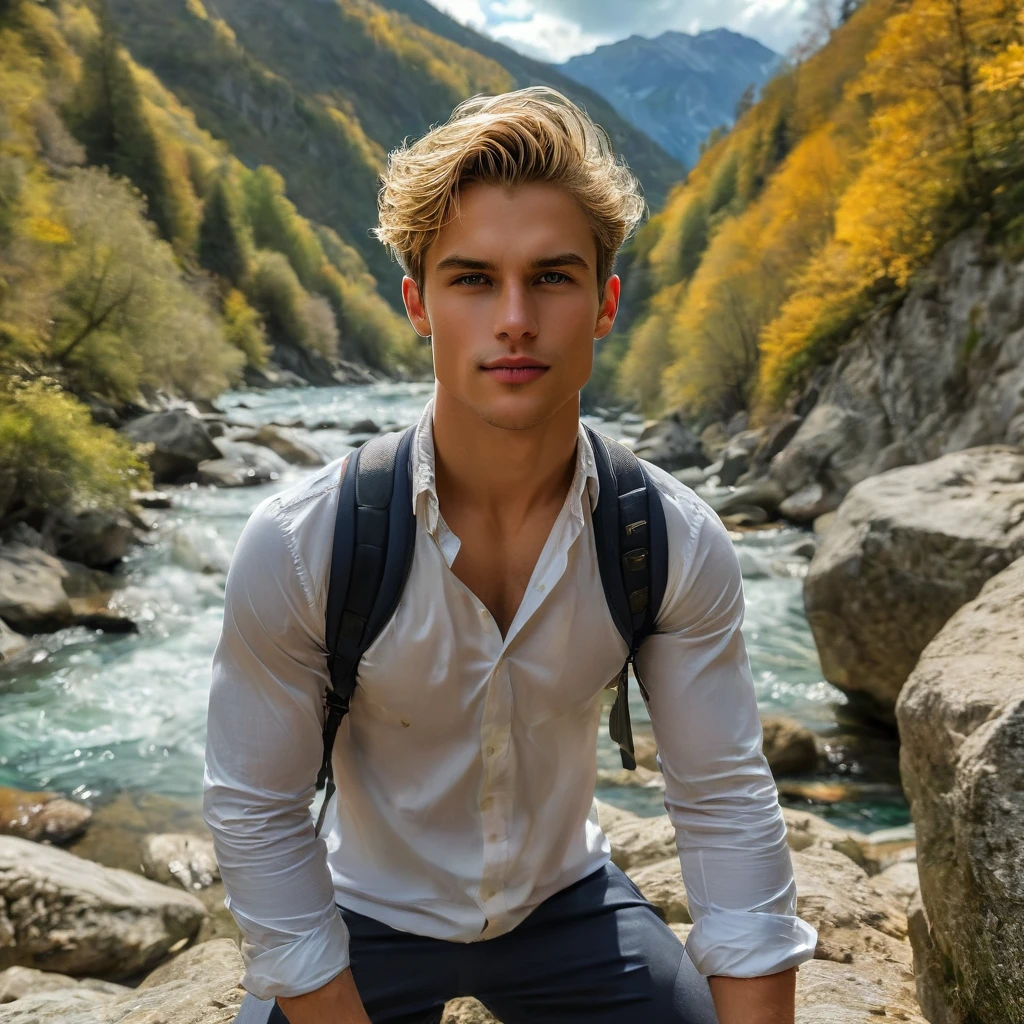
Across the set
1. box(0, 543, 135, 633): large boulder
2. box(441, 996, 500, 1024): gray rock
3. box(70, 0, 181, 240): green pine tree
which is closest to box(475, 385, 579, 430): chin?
box(441, 996, 500, 1024): gray rock

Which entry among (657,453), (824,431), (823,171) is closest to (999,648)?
(824,431)

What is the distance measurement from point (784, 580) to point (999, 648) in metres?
9.40

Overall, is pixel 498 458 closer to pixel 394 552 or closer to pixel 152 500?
pixel 394 552

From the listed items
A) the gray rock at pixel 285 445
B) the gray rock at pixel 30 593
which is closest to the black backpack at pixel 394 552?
the gray rock at pixel 30 593

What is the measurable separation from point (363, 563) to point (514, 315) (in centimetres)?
52

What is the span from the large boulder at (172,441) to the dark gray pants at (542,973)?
14.9 metres

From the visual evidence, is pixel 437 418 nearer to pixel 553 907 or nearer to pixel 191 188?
pixel 553 907

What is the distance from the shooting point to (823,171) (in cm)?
2269

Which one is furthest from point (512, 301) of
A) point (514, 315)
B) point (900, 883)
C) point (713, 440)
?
point (713, 440)

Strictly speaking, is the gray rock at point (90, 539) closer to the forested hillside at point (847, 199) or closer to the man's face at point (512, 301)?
the man's face at point (512, 301)

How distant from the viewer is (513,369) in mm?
1543

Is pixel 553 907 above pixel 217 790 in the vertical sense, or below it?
below

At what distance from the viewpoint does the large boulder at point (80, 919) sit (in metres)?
3.63

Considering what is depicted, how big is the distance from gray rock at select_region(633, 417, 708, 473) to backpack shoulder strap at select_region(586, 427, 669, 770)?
19302mm
